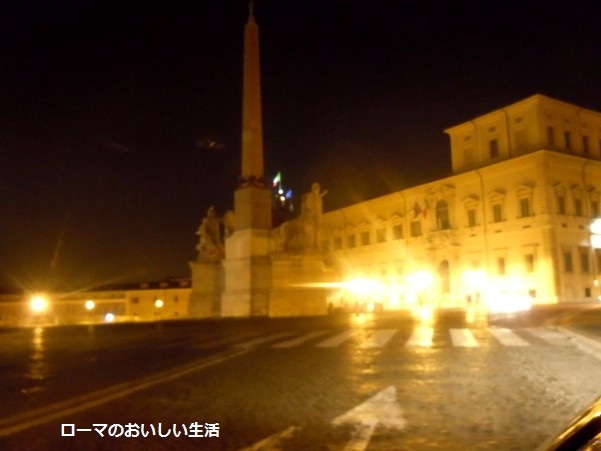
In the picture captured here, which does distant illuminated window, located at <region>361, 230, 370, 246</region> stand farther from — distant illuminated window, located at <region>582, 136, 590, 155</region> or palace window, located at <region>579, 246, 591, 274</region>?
palace window, located at <region>579, 246, 591, 274</region>

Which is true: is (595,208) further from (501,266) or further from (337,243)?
(337,243)

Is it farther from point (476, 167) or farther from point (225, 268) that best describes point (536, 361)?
point (476, 167)

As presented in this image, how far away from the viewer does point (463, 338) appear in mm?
14344

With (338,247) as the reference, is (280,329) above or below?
below

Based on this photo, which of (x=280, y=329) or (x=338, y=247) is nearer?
(x=280, y=329)

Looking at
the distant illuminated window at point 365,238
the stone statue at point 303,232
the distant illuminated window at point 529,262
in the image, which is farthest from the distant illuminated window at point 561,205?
the stone statue at point 303,232

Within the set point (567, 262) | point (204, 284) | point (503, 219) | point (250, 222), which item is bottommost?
point (204, 284)

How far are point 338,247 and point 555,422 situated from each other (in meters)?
63.4

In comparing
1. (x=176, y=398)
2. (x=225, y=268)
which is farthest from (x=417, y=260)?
(x=176, y=398)

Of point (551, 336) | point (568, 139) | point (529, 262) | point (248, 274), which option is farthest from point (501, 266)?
point (551, 336)

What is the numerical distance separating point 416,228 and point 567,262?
598 inches

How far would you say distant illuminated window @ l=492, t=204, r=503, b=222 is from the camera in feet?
163

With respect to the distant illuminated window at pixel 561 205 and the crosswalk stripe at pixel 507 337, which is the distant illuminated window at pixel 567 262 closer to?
the distant illuminated window at pixel 561 205

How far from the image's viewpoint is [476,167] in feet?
173
